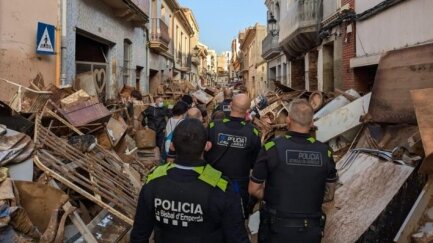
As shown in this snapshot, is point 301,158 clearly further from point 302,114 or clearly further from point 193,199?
point 193,199

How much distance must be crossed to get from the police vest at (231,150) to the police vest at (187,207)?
182 centimetres

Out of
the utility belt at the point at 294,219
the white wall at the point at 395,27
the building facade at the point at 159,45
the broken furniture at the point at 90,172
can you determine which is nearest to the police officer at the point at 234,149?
the utility belt at the point at 294,219

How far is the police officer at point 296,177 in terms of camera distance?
2980mm

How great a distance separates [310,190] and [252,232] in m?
1.87

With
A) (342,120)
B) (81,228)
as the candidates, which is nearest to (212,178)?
(81,228)

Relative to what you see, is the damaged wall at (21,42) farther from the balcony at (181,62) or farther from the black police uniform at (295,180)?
the balcony at (181,62)

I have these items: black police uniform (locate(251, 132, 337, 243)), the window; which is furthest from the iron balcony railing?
black police uniform (locate(251, 132, 337, 243))

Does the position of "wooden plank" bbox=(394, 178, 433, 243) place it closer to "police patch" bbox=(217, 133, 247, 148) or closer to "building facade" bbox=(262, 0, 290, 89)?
"police patch" bbox=(217, 133, 247, 148)

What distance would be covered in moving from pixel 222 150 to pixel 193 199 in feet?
6.33

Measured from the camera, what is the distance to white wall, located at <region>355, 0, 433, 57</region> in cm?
657

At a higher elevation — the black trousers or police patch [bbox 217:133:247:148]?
police patch [bbox 217:133:247:148]

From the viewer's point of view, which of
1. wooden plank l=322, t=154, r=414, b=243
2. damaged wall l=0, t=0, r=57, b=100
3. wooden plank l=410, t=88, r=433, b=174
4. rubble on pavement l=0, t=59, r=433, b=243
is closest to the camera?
wooden plank l=410, t=88, r=433, b=174

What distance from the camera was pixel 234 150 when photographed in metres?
4.07

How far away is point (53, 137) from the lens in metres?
5.67
